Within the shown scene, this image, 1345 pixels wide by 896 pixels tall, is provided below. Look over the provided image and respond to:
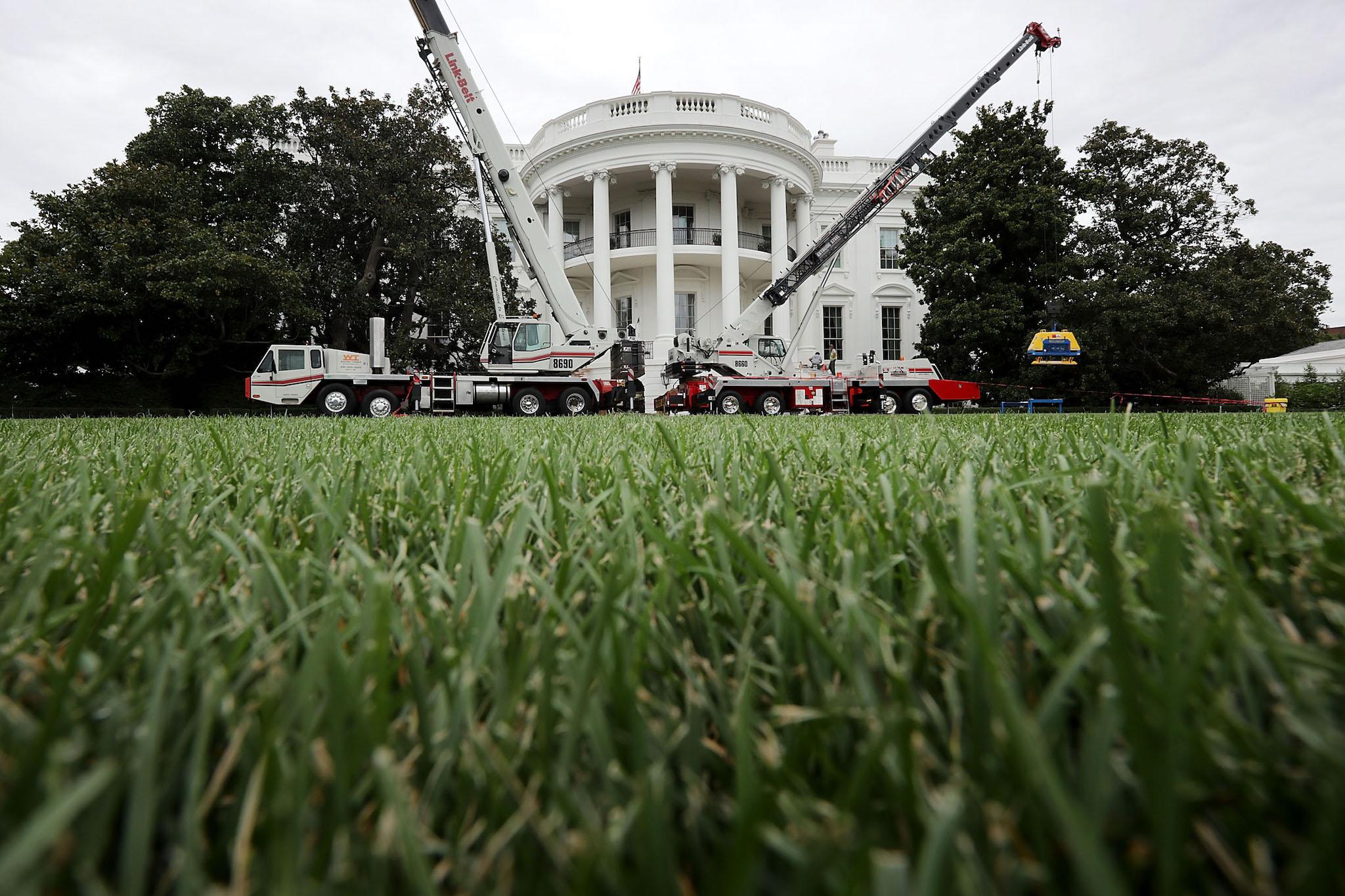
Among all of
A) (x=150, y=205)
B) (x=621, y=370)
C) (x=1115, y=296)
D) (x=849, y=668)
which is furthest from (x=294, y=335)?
(x=1115, y=296)

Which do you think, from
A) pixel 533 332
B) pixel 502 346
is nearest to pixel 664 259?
pixel 533 332

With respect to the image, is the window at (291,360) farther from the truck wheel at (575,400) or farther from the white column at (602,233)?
the white column at (602,233)

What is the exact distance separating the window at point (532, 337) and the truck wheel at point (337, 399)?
4.10m

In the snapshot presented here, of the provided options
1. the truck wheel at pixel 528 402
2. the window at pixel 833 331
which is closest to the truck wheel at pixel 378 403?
the truck wheel at pixel 528 402

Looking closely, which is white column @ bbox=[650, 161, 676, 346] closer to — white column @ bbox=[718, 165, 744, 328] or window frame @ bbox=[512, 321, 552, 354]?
white column @ bbox=[718, 165, 744, 328]

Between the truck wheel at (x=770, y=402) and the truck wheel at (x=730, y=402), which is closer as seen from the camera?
the truck wheel at (x=730, y=402)

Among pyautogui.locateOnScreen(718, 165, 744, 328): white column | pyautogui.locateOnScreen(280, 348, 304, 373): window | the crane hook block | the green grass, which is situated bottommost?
the green grass

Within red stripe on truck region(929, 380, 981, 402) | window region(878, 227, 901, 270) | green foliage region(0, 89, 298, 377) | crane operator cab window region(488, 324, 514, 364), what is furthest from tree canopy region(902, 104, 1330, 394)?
green foliage region(0, 89, 298, 377)

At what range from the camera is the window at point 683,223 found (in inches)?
1101

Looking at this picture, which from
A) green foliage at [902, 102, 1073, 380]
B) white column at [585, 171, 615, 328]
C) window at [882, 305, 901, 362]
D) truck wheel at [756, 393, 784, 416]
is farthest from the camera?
window at [882, 305, 901, 362]

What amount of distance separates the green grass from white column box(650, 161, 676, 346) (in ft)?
78.8

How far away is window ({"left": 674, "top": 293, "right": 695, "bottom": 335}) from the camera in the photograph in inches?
1109

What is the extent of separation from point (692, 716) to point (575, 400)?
616 inches

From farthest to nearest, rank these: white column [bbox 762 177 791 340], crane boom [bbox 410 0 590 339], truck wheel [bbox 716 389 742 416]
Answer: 1. white column [bbox 762 177 791 340]
2. truck wheel [bbox 716 389 742 416]
3. crane boom [bbox 410 0 590 339]
